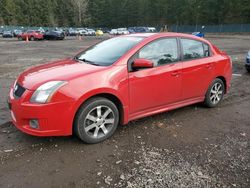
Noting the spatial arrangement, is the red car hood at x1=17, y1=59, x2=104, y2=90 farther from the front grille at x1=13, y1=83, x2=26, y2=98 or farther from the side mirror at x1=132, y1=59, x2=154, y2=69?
the side mirror at x1=132, y1=59, x2=154, y2=69

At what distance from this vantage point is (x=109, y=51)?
456 centimetres

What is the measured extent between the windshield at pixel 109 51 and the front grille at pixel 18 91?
3.88 ft

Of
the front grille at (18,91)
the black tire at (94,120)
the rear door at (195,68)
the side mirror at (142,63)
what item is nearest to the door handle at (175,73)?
the rear door at (195,68)

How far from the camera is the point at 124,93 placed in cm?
404

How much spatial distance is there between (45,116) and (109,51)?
169cm

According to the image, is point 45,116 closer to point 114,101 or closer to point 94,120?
point 94,120

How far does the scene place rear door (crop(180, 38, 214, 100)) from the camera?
4879 millimetres

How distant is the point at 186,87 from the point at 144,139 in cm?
142

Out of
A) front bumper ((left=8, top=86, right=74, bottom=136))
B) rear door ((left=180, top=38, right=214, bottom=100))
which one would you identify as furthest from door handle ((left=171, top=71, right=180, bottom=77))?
front bumper ((left=8, top=86, right=74, bottom=136))

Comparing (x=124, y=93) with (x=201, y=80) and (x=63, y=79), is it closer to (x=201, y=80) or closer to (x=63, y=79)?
(x=63, y=79)

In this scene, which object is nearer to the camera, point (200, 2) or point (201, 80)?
point (201, 80)

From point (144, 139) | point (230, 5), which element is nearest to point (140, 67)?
point (144, 139)

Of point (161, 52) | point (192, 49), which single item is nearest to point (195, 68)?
point (192, 49)

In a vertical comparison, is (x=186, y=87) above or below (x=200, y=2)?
below
